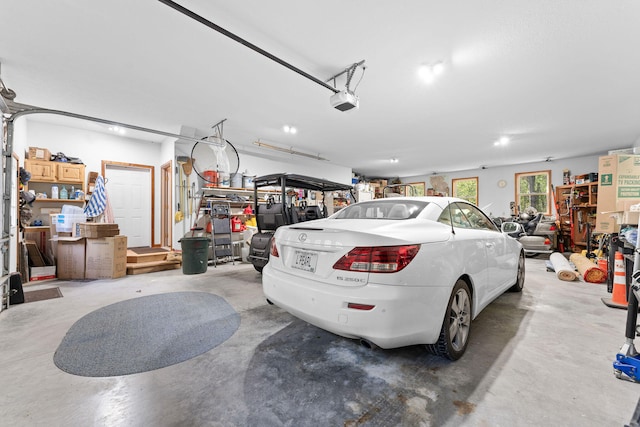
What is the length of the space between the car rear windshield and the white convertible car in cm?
2

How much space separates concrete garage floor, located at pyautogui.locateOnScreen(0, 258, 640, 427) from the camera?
1.40 m

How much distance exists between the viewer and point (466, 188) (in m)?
11.0

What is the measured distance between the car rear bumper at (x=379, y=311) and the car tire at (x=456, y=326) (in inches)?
5.2

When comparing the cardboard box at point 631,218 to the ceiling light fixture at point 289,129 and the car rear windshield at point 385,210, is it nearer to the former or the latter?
the car rear windshield at point 385,210

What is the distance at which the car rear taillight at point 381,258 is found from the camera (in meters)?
1.55

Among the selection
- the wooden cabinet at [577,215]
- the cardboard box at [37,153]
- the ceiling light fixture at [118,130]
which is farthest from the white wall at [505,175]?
the cardboard box at [37,153]

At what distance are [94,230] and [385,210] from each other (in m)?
4.89

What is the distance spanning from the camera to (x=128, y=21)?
2.49m

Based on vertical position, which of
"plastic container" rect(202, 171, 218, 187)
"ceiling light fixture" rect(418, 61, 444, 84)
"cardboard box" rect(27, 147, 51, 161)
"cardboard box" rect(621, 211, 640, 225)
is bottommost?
"cardboard box" rect(621, 211, 640, 225)

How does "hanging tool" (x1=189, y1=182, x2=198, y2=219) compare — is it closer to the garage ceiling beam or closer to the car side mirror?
the garage ceiling beam

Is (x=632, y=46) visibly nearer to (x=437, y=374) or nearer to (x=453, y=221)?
(x=453, y=221)

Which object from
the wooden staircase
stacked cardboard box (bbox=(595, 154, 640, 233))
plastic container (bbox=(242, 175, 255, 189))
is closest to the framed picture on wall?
stacked cardboard box (bbox=(595, 154, 640, 233))

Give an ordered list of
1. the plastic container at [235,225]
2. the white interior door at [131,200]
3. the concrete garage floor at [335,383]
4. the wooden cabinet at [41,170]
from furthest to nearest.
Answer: the white interior door at [131,200] < the plastic container at [235,225] < the wooden cabinet at [41,170] < the concrete garage floor at [335,383]

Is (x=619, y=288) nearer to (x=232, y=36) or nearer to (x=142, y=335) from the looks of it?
(x=232, y=36)
